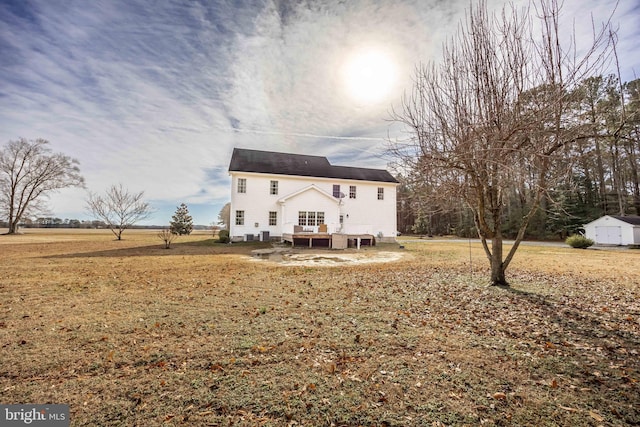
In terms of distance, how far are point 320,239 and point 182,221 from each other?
2938 centimetres

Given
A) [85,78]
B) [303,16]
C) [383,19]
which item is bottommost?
[85,78]

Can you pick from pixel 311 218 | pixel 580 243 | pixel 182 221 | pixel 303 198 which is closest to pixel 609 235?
pixel 580 243

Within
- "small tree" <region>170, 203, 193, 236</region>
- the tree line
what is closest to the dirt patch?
the tree line

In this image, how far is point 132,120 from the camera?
16547 millimetres

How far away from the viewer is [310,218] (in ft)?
76.5

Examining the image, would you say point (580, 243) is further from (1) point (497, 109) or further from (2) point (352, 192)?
(1) point (497, 109)

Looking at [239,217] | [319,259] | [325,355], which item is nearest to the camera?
[325,355]

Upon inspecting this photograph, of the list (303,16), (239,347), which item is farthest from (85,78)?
(239,347)

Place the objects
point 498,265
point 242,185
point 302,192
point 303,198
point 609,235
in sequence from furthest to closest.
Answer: point 609,235, point 242,185, point 303,198, point 302,192, point 498,265

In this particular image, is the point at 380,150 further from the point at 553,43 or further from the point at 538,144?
the point at 553,43

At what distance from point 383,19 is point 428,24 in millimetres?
1485

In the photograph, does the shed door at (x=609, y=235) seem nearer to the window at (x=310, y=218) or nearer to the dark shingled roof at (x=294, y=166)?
the dark shingled roof at (x=294, y=166)

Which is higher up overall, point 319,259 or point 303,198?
point 303,198

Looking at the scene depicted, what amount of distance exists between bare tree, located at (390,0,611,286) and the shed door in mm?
27584
